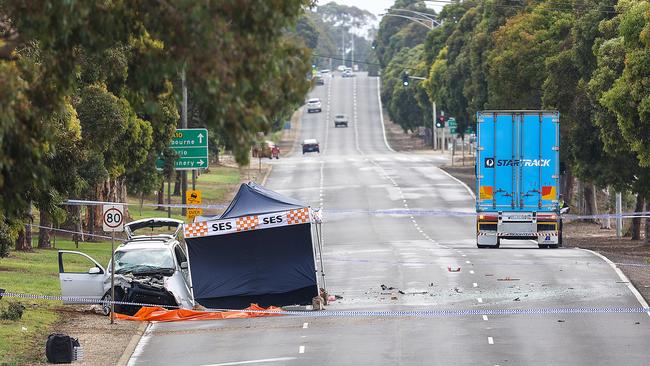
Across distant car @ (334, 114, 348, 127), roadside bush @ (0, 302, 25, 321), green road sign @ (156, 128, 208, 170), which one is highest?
green road sign @ (156, 128, 208, 170)

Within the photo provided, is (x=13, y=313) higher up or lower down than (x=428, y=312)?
higher up

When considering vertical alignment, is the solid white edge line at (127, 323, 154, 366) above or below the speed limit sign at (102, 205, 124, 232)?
below

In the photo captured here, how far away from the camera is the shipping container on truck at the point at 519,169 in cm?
3784

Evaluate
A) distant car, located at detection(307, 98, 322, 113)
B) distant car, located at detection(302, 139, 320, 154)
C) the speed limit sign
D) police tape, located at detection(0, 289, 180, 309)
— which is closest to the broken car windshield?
police tape, located at detection(0, 289, 180, 309)

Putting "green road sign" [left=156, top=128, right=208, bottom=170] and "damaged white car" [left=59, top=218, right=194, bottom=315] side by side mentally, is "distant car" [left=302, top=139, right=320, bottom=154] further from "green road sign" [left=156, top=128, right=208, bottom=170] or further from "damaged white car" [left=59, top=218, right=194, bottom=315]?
"damaged white car" [left=59, top=218, right=194, bottom=315]

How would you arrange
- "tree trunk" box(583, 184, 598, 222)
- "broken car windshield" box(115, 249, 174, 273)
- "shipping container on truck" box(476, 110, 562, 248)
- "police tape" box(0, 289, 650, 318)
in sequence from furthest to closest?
"tree trunk" box(583, 184, 598, 222) → "shipping container on truck" box(476, 110, 562, 248) → "broken car windshield" box(115, 249, 174, 273) → "police tape" box(0, 289, 650, 318)

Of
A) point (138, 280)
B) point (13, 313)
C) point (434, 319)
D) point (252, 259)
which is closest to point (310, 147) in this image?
point (252, 259)

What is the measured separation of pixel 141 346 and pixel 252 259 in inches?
209

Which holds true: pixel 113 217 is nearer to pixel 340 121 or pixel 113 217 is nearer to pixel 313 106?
pixel 340 121

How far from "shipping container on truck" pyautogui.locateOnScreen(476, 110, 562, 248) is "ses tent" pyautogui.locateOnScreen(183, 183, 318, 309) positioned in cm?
949

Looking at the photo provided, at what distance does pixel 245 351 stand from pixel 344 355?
1901 mm

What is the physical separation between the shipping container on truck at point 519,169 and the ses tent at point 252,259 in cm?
949

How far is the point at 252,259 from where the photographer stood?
100.0 feet

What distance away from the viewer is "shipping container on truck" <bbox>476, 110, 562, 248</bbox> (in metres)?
37.8
